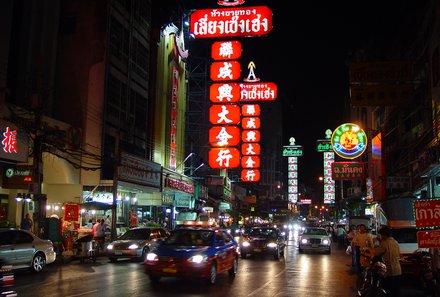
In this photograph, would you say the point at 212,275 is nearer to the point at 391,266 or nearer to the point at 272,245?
the point at 391,266

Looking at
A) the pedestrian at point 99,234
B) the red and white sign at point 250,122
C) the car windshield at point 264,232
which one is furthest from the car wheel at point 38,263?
the red and white sign at point 250,122

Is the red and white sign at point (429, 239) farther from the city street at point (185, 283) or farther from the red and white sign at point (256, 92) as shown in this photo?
the red and white sign at point (256, 92)

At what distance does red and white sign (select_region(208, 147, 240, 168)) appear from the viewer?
36.1 metres

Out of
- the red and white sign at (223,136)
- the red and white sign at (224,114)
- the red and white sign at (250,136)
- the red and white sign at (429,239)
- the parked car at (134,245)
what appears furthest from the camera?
the red and white sign at (250,136)

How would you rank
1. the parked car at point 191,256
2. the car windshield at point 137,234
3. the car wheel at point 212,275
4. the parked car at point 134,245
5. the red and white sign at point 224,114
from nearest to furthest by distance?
the parked car at point 191,256
the car wheel at point 212,275
the parked car at point 134,245
the car windshield at point 137,234
the red and white sign at point 224,114

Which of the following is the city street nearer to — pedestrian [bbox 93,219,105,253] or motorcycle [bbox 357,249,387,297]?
motorcycle [bbox 357,249,387,297]

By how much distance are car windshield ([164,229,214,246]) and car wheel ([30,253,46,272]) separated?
4.93m

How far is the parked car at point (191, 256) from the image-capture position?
44.2ft

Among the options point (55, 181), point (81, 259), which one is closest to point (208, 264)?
point (81, 259)

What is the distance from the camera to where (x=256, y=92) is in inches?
1574

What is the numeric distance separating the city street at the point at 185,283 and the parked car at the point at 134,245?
1263mm

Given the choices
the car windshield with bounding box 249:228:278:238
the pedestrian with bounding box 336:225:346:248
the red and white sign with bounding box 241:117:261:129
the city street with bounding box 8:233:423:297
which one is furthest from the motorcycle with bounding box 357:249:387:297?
the pedestrian with bounding box 336:225:346:248

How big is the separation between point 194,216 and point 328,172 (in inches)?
1906

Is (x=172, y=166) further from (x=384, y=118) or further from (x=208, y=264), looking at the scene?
(x=208, y=264)
